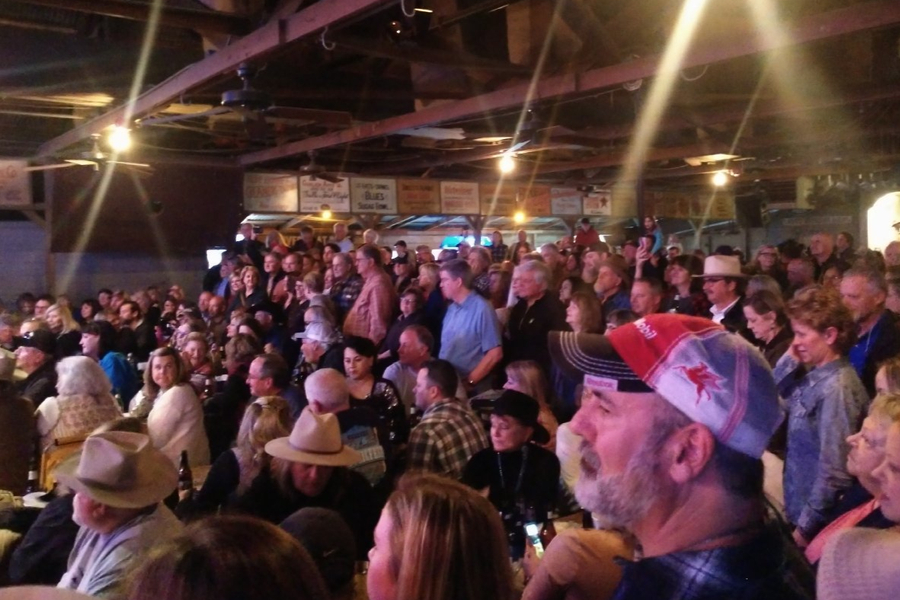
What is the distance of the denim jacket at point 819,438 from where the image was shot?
2.82 metres

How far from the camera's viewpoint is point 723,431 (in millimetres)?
1159

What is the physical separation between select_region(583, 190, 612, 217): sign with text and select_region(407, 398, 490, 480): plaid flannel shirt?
469 inches

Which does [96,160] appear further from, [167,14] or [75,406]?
[75,406]

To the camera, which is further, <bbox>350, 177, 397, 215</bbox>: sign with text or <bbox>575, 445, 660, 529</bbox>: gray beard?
<bbox>350, 177, 397, 215</bbox>: sign with text

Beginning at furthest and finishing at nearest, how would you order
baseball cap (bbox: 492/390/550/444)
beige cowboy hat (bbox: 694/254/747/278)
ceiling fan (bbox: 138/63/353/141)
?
1. beige cowboy hat (bbox: 694/254/747/278)
2. ceiling fan (bbox: 138/63/353/141)
3. baseball cap (bbox: 492/390/550/444)

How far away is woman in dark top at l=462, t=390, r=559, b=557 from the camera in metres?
3.21

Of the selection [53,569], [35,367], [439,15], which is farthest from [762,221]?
[53,569]

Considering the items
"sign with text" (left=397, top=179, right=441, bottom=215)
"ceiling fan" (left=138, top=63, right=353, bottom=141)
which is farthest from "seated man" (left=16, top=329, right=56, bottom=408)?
"sign with text" (left=397, top=179, right=441, bottom=215)

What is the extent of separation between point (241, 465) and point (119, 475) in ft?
3.03

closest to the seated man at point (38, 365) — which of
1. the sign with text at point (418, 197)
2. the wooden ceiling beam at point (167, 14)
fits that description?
the wooden ceiling beam at point (167, 14)

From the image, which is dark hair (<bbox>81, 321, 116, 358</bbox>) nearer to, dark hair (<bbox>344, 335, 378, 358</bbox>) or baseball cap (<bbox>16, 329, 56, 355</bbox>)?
baseball cap (<bbox>16, 329, 56, 355</bbox>)

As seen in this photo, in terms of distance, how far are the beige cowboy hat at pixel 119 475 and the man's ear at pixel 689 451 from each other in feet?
6.20

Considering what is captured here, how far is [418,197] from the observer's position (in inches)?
498

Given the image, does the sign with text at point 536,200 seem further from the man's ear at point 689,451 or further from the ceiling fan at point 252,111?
the man's ear at point 689,451
